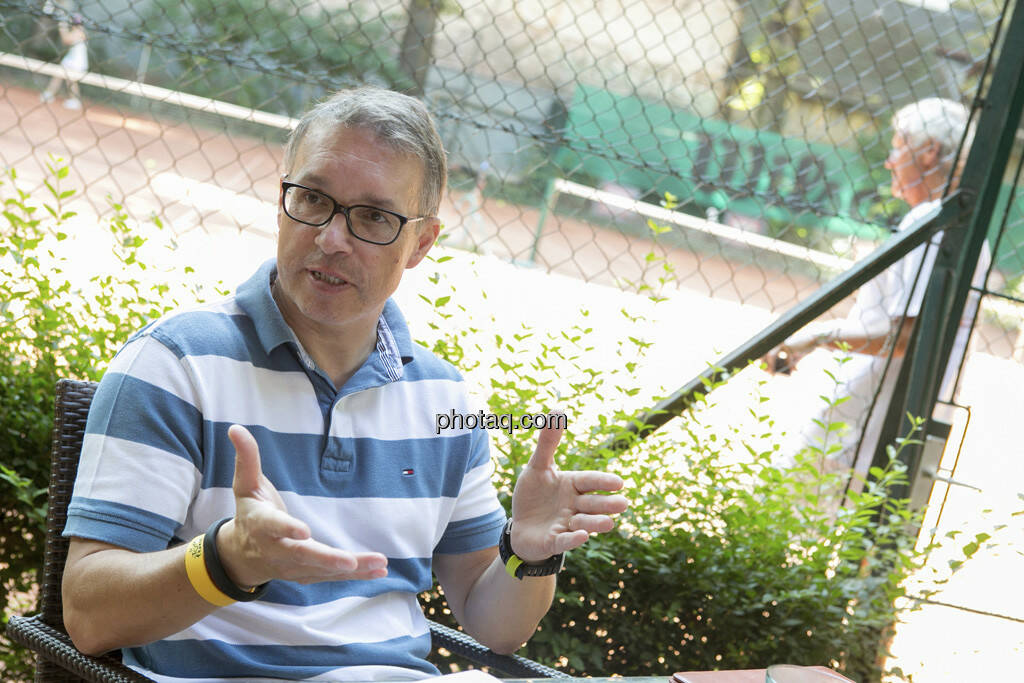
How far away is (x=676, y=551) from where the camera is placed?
254cm

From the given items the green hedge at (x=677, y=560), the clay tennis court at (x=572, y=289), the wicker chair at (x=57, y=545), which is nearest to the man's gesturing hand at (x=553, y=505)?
the wicker chair at (x=57, y=545)

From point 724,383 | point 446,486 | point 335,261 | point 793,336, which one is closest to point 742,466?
point 724,383

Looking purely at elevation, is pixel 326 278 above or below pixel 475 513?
above

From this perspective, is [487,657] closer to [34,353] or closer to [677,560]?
[677,560]

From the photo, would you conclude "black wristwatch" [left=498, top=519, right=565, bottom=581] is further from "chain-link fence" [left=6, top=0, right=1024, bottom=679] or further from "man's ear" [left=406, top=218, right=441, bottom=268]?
"chain-link fence" [left=6, top=0, right=1024, bottom=679]

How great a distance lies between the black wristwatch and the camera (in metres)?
1.60

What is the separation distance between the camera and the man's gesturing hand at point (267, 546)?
1.01 meters

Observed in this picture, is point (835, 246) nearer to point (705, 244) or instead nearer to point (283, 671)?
point (705, 244)

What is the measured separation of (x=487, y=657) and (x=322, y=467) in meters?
0.50

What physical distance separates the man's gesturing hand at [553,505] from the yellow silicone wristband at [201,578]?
1.70 feet

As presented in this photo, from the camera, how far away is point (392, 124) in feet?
4.99

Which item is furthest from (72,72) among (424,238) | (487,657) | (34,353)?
(487,657)

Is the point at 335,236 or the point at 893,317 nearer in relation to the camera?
the point at 335,236

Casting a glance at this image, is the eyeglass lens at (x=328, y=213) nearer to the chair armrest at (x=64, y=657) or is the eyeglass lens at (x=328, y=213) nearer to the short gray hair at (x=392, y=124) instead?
the short gray hair at (x=392, y=124)
